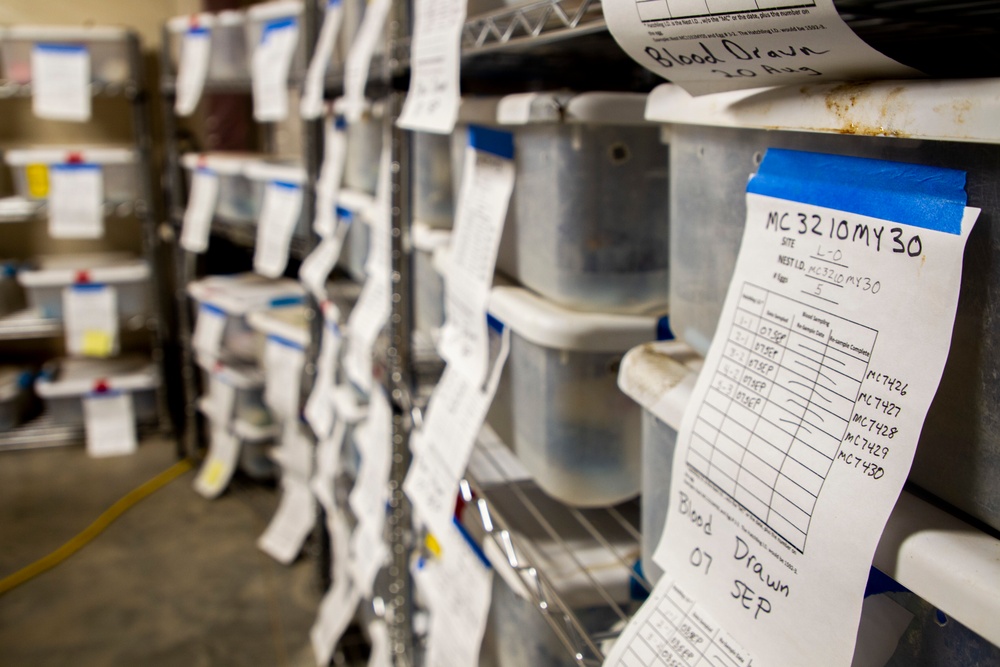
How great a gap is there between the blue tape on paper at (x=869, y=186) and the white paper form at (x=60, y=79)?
2.95 meters

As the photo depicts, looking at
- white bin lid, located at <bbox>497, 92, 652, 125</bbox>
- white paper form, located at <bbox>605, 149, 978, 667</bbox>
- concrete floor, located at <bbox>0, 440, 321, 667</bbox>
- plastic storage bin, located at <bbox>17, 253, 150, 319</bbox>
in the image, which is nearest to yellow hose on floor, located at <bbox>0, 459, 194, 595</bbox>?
concrete floor, located at <bbox>0, 440, 321, 667</bbox>

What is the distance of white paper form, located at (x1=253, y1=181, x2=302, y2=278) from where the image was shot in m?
1.95

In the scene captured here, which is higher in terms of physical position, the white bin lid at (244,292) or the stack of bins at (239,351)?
the white bin lid at (244,292)

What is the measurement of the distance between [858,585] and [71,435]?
336 centimetres

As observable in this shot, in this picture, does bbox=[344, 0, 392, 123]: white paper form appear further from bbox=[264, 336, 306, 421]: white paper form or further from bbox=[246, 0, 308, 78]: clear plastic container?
bbox=[264, 336, 306, 421]: white paper form

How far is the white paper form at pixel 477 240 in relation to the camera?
2.99 ft

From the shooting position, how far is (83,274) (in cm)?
297

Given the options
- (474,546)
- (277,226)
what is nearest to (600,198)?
(474,546)

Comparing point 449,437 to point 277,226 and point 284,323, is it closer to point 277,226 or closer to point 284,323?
point 277,226

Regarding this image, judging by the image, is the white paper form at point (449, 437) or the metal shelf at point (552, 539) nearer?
the metal shelf at point (552, 539)

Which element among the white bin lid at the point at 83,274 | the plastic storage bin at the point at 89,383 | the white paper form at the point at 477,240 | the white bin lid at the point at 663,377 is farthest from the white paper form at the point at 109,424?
the white bin lid at the point at 663,377

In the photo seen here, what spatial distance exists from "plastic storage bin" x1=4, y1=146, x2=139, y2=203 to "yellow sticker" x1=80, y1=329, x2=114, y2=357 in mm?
507

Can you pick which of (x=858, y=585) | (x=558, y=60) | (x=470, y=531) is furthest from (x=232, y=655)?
(x=858, y=585)

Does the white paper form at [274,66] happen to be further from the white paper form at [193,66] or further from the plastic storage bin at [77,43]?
the plastic storage bin at [77,43]
